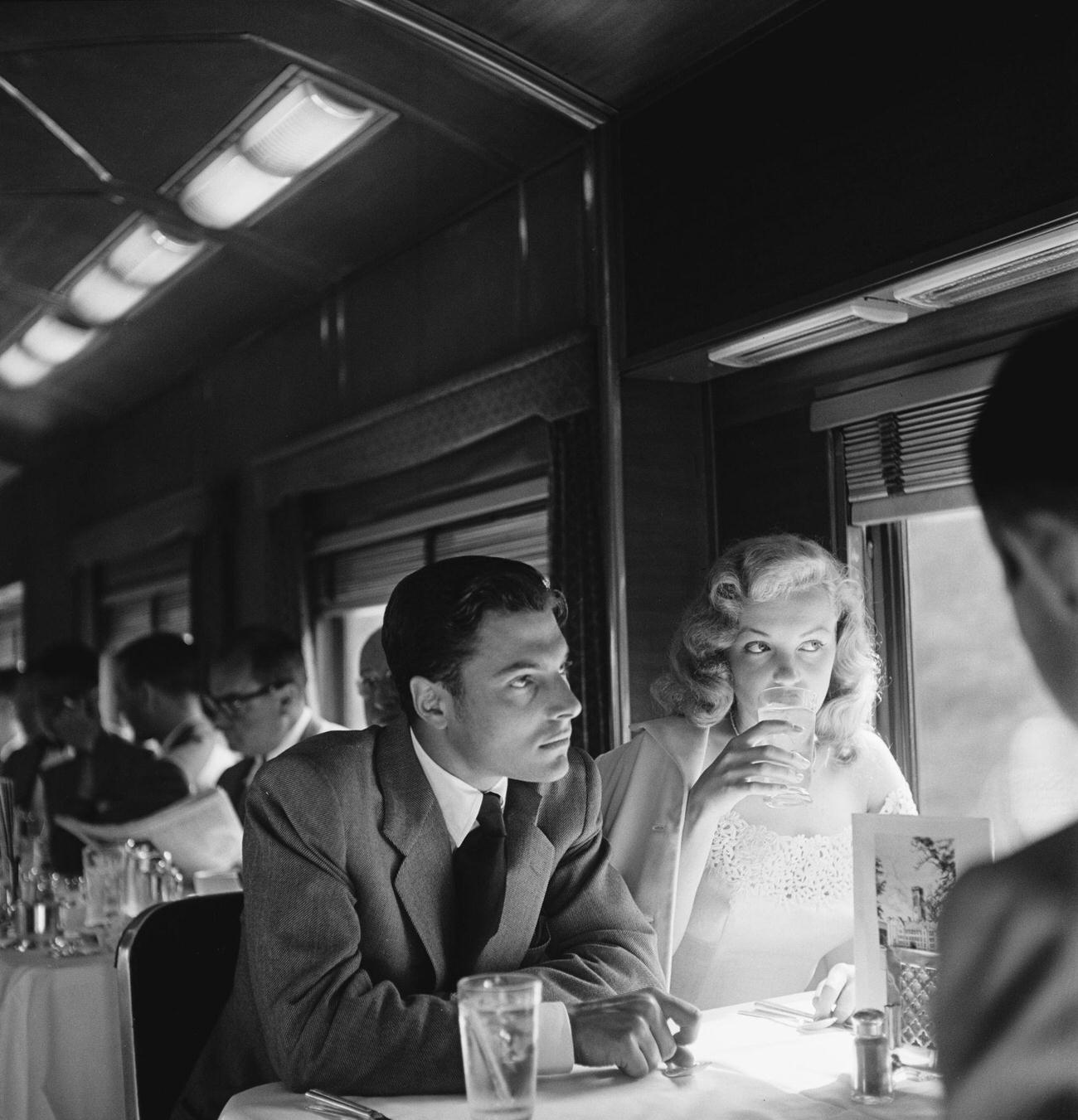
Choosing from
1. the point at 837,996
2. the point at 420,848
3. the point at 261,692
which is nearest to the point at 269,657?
the point at 261,692

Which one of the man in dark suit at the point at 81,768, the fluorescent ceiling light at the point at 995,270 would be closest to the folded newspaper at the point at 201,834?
the man in dark suit at the point at 81,768

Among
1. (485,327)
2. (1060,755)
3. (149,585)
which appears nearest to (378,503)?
(485,327)

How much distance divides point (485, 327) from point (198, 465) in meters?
2.75

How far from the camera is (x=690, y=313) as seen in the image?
3.07 m

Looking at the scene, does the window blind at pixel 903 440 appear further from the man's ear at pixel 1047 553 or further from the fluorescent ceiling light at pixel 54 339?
the fluorescent ceiling light at pixel 54 339

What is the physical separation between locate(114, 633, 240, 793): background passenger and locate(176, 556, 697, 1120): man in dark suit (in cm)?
319

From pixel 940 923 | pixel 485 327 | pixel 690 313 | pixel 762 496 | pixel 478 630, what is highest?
pixel 485 327

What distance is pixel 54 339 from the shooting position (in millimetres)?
6445

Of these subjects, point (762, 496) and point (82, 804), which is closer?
point (762, 496)

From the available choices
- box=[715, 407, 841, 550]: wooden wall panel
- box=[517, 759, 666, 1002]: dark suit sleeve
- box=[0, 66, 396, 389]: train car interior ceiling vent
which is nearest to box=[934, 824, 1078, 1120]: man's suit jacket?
box=[517, 759, 666, 1002]: dark suit sleeve

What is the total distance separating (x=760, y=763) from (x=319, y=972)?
2.63ft

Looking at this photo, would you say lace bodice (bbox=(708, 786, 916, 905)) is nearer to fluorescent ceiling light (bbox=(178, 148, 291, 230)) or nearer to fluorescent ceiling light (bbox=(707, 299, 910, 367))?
fluorescent ceiling light (bbox=(707, 299, 910, 367))

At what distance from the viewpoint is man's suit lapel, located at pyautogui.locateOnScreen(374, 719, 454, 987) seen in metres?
1.87

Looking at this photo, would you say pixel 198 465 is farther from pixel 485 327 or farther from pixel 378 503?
pixel 485 327
